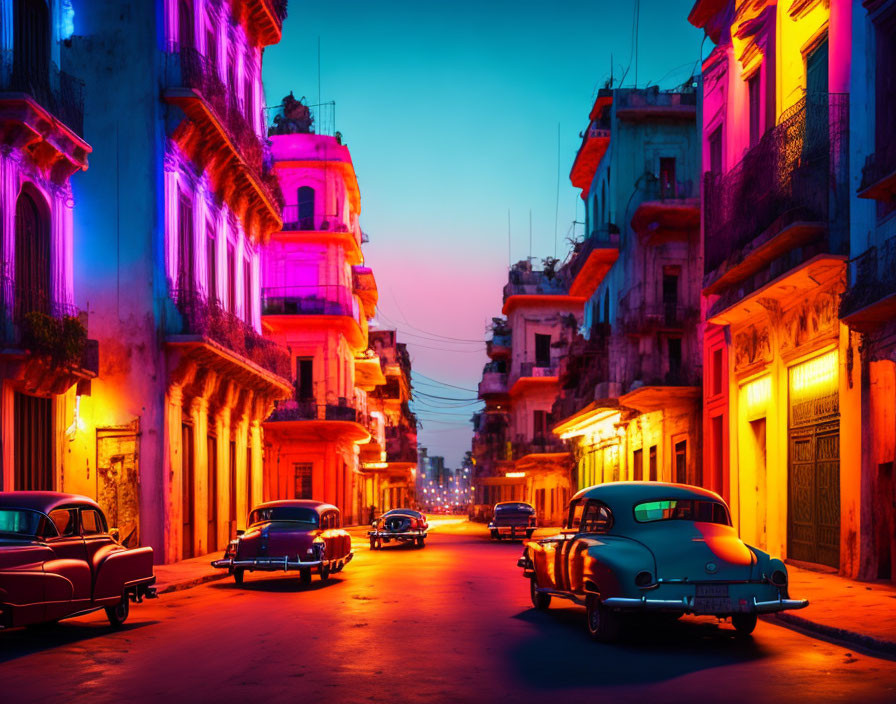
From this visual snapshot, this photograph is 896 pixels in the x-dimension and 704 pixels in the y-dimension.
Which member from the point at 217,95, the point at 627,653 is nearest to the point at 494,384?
the point at 217,95

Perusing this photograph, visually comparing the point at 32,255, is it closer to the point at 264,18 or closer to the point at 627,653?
the point at 627,653

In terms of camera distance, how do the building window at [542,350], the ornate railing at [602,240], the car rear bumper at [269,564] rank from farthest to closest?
the building window at [542,350]
the ornate railing at [602,240]
the car rear bumper at [269,564]

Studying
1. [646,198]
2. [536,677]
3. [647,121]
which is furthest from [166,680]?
[647,121]

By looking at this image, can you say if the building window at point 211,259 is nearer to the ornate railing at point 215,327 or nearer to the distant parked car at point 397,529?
the ornate railing at point 215,327

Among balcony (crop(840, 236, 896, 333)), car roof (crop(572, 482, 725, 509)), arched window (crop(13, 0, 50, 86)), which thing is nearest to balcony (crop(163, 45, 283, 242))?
arched window (crop(13, 0, 50, 86))

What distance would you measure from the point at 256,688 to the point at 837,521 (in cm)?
1367

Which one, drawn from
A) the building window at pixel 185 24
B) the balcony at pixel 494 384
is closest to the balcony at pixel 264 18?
the building window at pixel 185 24

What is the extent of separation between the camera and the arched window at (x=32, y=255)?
779 inches

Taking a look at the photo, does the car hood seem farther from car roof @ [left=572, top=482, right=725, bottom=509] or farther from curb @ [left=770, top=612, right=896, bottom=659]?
curb @ [left=770, top=612, right=896, bottom=659]

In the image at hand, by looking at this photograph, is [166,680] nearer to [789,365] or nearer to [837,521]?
[837,521]

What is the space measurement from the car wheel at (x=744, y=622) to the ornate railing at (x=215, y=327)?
16.2 meters

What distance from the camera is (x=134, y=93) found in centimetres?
2545

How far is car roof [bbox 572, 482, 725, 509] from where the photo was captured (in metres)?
12.0

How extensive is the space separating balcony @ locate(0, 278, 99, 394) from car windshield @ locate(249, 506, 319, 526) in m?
4.20
